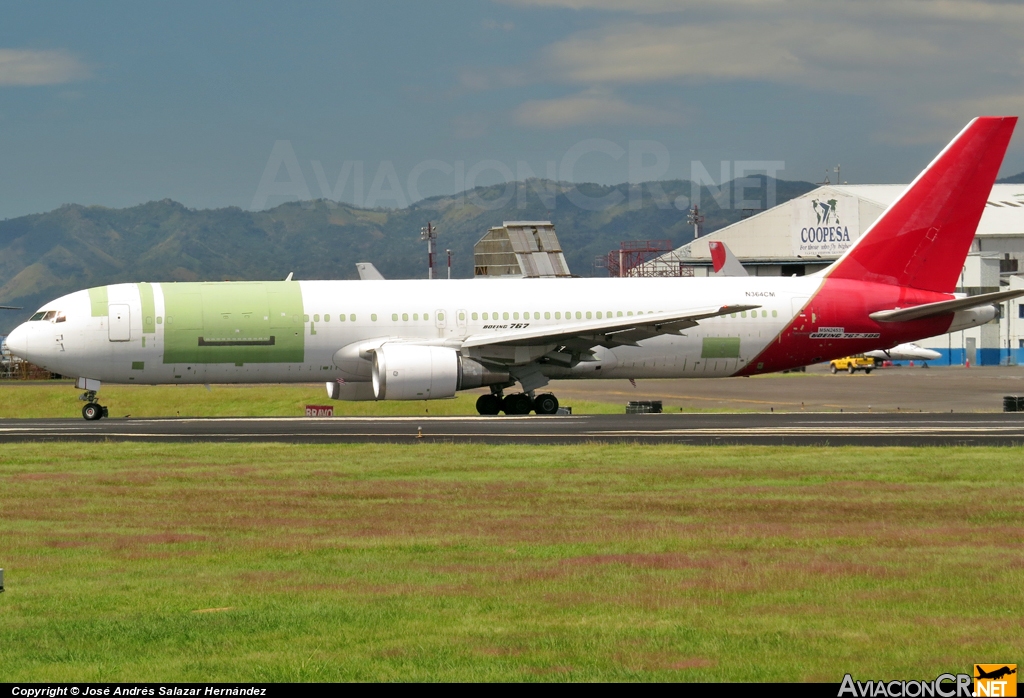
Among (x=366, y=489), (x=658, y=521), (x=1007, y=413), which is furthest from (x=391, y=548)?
(x=1007, y=413)

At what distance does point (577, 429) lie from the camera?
99.1 feet

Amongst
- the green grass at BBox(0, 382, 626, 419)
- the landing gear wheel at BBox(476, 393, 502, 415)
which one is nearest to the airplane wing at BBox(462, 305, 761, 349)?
the landing gear wheel at BBox(476, 393, 502, 415)

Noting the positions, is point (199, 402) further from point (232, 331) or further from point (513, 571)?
point (513, 571)

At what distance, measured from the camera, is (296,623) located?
1002 cm

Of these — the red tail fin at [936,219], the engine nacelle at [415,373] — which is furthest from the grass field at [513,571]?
the red tail fin at [936,219]

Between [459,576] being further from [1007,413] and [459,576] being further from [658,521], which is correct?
[1007,413]

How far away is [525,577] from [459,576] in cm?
65

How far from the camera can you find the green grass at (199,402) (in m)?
50.6

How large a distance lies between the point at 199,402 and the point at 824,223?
8443 centimetres

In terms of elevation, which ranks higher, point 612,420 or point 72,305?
point 72,305

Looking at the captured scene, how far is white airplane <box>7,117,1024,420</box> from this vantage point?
3522 cm

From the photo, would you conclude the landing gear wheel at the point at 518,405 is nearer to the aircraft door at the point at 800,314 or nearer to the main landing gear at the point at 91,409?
the aircraft door at the point at 800,314

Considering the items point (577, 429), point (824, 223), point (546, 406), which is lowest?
point (577, 429)

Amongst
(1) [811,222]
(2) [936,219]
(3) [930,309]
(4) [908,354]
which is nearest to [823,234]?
(1) [811,222]
